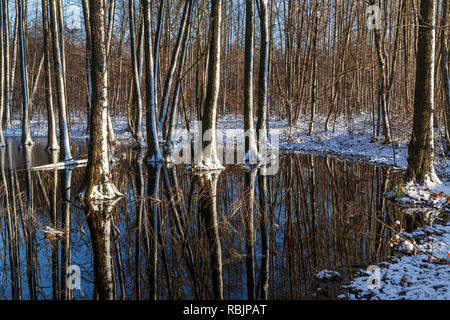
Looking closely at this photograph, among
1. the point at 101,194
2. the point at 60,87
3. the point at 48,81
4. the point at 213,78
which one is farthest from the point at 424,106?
the point at 48,81

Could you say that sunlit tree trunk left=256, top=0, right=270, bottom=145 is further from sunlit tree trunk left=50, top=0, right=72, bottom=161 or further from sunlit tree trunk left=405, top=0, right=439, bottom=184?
sunlit tree trunk left=50, top=0, right=72, bottom=161

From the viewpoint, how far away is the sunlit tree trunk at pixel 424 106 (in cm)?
765

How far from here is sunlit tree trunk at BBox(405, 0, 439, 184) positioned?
7.65 meters

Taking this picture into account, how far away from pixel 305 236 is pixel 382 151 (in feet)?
37.9

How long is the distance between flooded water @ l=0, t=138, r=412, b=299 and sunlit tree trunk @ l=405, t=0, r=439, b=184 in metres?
1.06

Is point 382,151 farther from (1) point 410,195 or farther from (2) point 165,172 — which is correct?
(2) point 165,172

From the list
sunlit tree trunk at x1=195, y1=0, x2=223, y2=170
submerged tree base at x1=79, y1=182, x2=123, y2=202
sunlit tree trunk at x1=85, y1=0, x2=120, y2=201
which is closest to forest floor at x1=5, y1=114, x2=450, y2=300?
submerged tree base at x1=79, y1=182, x2=123, y2=202

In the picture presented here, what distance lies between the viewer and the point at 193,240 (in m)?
5.19

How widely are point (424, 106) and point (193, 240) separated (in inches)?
243

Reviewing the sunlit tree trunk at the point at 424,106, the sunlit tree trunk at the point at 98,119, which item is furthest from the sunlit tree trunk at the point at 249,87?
the sunlit tree trunk at the point at 98,119

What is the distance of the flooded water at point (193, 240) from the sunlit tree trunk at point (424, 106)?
1.06 meters

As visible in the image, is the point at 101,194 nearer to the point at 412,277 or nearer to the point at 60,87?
the point at 412,277

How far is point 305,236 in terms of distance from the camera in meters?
5.30

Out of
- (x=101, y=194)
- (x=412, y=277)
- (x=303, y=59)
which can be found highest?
(x=303, y=59)
